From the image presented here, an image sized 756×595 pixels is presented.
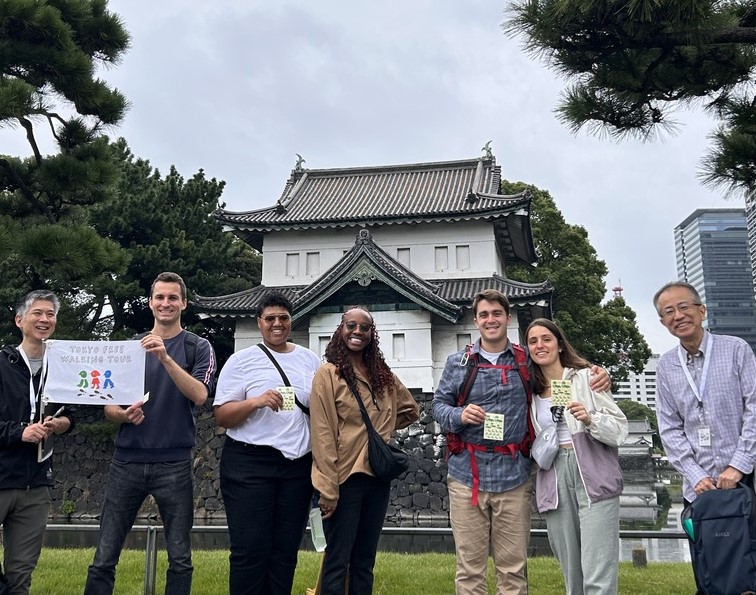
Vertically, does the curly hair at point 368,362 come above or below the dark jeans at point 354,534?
above

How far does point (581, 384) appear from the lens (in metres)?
3.52

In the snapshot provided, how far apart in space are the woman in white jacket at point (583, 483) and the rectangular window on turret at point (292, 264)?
17251mm

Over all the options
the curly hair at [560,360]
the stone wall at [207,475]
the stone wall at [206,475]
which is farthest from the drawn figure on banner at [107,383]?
the stone wall at [207,475]

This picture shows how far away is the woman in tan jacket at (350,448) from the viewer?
10.8ft

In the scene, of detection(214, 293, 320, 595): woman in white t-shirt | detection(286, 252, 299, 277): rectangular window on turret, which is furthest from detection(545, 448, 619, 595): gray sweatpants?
detection(286, 252, 299, 277): rectangular window on turret

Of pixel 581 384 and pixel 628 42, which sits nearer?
pixel 581 384

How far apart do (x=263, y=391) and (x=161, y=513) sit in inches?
36.6

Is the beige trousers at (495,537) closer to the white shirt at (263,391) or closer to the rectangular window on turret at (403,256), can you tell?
the white shirt at (263,391)

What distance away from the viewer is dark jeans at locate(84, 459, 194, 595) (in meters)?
3.46

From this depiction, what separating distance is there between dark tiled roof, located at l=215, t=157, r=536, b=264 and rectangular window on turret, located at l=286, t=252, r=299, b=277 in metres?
1.02

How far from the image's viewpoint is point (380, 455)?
10.9ft

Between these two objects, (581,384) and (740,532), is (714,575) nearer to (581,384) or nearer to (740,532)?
(740,532)

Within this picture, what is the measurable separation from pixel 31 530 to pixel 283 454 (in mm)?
1565

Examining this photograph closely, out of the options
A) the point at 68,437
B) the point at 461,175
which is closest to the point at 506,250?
the point at 461,175
